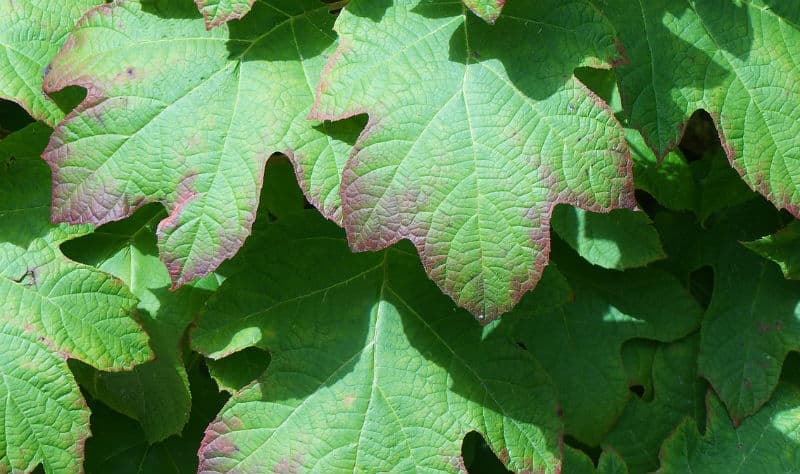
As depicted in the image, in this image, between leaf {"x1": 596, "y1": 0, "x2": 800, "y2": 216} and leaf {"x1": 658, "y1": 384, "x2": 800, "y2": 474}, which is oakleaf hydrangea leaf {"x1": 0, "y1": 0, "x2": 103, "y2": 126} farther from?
leaf {"x1": 658, "y1": 384, "x2": 800, "y2": 474}

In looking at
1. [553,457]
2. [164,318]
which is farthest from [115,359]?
[553,457]

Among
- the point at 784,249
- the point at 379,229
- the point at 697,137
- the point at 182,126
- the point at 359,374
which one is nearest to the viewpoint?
the point at 379,229

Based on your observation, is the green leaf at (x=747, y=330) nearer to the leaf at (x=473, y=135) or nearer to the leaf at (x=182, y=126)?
the leaf at (x=473, y=135)

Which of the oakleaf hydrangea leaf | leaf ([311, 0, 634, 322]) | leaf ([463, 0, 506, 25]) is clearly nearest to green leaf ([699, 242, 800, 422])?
leaf ([311, 0, 634, 322])

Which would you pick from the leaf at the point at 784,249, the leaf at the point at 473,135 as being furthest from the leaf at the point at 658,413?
the leaf at the point at 473,135

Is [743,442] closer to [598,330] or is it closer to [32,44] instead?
[598,330]

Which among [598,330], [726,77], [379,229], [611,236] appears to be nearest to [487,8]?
[379,229]

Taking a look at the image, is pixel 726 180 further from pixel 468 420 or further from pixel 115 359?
pixel 115 359
